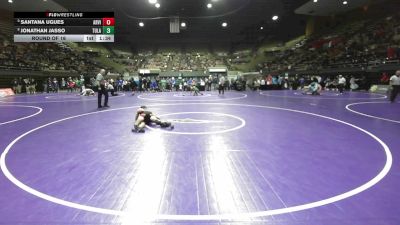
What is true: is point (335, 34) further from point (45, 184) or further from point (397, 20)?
point (45, 184)

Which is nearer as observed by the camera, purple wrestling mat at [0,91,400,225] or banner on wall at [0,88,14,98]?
purple wrestling mat at [0,91,400,225]

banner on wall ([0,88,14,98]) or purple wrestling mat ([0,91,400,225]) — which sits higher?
banner on wall ([0,88,14,98])

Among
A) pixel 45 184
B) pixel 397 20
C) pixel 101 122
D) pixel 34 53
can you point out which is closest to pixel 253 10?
pixel 397 20

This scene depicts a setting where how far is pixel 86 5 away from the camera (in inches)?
1041

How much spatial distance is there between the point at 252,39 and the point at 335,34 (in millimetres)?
14936

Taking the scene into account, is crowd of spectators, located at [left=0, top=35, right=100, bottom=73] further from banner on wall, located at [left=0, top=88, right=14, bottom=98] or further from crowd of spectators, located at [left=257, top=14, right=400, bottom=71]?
crowd of spectators, located at [left=257, top=14, right=400, bottom=71]
